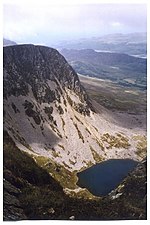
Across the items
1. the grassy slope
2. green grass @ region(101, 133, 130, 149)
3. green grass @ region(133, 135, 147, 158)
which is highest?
the grassy slope

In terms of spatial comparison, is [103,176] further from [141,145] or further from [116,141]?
[141,145]

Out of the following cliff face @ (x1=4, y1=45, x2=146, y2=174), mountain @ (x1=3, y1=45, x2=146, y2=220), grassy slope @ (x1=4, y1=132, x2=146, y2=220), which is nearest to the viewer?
grassy slope @ (x1=4, y1=132, x2=146, y2=220)

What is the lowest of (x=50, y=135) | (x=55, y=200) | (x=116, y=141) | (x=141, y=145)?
(x=141, y=145)

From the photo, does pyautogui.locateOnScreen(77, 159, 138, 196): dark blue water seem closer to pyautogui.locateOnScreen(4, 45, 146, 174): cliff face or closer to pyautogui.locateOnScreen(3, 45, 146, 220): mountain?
pyautogui.locateOnScreen(3, 45, 146, 220): mountain

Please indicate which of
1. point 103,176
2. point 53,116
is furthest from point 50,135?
point 103,176

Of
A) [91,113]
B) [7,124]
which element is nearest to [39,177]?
[7,124]

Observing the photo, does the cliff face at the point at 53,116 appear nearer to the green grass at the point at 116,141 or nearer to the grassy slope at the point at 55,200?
the green grass at the point at 116,141

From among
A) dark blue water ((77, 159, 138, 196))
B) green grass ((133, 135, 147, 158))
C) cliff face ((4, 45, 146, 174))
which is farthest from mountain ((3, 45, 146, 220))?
dark blue water ((77, 159, 138, 196))
